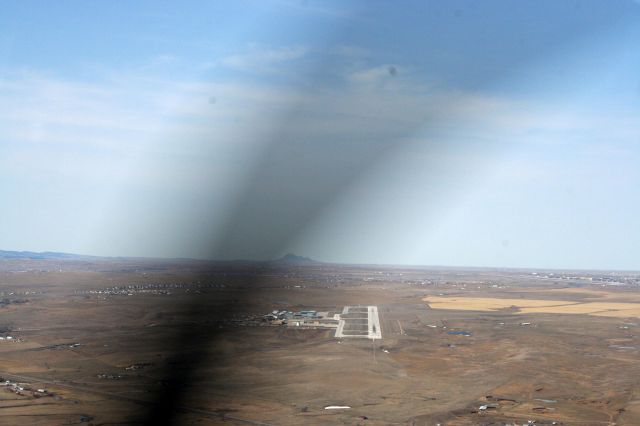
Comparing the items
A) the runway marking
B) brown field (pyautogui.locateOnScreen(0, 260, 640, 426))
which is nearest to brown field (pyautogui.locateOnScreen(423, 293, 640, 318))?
brown field (pyautogui.locateOnScreen(0, 260, 640, 426))

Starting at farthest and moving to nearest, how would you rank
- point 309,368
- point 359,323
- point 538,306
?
point 538,306
point 359,323
point 309,368

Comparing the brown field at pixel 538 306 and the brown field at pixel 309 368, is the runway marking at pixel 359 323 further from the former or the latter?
the brown field at pixel 538 306

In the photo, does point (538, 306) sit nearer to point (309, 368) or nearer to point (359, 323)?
point (359, 323)

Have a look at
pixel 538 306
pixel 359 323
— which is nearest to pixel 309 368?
pixel 359 323

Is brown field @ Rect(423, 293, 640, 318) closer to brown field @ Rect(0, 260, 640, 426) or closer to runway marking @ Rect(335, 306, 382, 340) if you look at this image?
brown field @ Rect(0, 260, 640, 426)

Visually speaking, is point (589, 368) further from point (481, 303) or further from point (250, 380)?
point (481, 303)

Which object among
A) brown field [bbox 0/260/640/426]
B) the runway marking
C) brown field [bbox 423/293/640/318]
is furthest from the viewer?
brown field [bbox 423/293/640/318]

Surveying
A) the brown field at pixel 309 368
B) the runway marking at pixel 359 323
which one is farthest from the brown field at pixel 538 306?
the runway marking at pixel 359 323

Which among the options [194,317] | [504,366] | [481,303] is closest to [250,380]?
[504,366]
